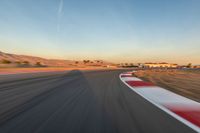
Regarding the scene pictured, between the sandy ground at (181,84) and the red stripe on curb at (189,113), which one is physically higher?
the red stripe on curb at (189,113)

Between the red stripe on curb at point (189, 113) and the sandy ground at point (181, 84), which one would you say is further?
the sandy ground at point (181, 84)

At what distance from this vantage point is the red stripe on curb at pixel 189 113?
5.06 meters

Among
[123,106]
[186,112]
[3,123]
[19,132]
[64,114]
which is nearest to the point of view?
[19,132]

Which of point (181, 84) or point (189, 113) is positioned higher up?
point (189, 113)

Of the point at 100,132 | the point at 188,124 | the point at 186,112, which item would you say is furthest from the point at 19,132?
the point at 186,112

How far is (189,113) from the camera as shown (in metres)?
5.82

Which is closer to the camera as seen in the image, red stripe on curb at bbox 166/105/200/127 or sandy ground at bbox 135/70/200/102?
red stripe on curb at bbox 166/105/200/127

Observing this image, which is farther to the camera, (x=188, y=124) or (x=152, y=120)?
(x=152, y=120)

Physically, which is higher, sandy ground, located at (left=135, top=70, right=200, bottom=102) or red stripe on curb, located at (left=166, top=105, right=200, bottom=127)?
red stripe on curb, located at (left=166, top=105, right=200, bottom=127)

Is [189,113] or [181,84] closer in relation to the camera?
[189,113]

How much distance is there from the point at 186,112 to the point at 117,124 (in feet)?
7.55

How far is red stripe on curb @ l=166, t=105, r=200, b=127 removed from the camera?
16.6ft

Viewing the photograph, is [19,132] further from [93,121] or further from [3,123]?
[93,121]

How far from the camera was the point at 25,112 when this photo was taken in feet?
18.9
